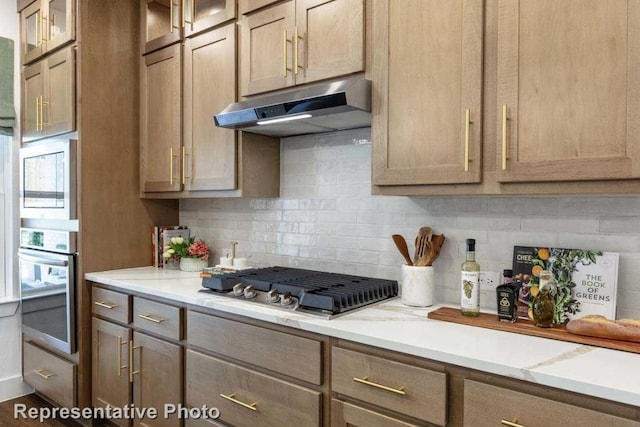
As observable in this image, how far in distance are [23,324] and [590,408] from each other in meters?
3.39

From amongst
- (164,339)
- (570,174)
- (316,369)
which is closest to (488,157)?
(570,174)

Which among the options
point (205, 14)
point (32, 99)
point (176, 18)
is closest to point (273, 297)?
point (205, 14)

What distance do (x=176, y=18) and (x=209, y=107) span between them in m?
0.61

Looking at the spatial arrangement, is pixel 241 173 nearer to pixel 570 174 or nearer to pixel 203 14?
pixel 203 14

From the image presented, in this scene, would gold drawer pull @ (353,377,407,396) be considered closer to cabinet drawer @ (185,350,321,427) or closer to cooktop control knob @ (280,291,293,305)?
cabinet drawer @ (185,350,321,427)

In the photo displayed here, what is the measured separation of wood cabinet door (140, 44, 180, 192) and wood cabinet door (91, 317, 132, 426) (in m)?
0.85

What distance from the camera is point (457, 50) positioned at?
1.59 metres

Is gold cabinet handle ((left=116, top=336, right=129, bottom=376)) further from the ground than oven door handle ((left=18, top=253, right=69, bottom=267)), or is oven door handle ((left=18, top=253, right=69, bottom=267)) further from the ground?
oven door handle ((left=18, top=253, right=69, bottom=267))

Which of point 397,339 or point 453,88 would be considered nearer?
point 397,339

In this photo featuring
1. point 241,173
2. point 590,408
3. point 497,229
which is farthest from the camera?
point 241,173

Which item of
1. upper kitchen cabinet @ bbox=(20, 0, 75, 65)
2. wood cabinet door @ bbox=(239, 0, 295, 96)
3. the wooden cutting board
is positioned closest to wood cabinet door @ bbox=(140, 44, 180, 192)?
upper kitchen cabinet @ bbox=(20, 0, 75, 65)

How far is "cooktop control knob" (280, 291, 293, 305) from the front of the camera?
6.01 ft

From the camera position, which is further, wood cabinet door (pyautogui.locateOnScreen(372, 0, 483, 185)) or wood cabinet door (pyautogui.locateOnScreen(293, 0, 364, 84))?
wood cabinet door (pyautogui.locateOnScreen(293, 0, 364, 84))

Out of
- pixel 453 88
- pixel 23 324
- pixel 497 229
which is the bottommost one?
pixel 23 324
